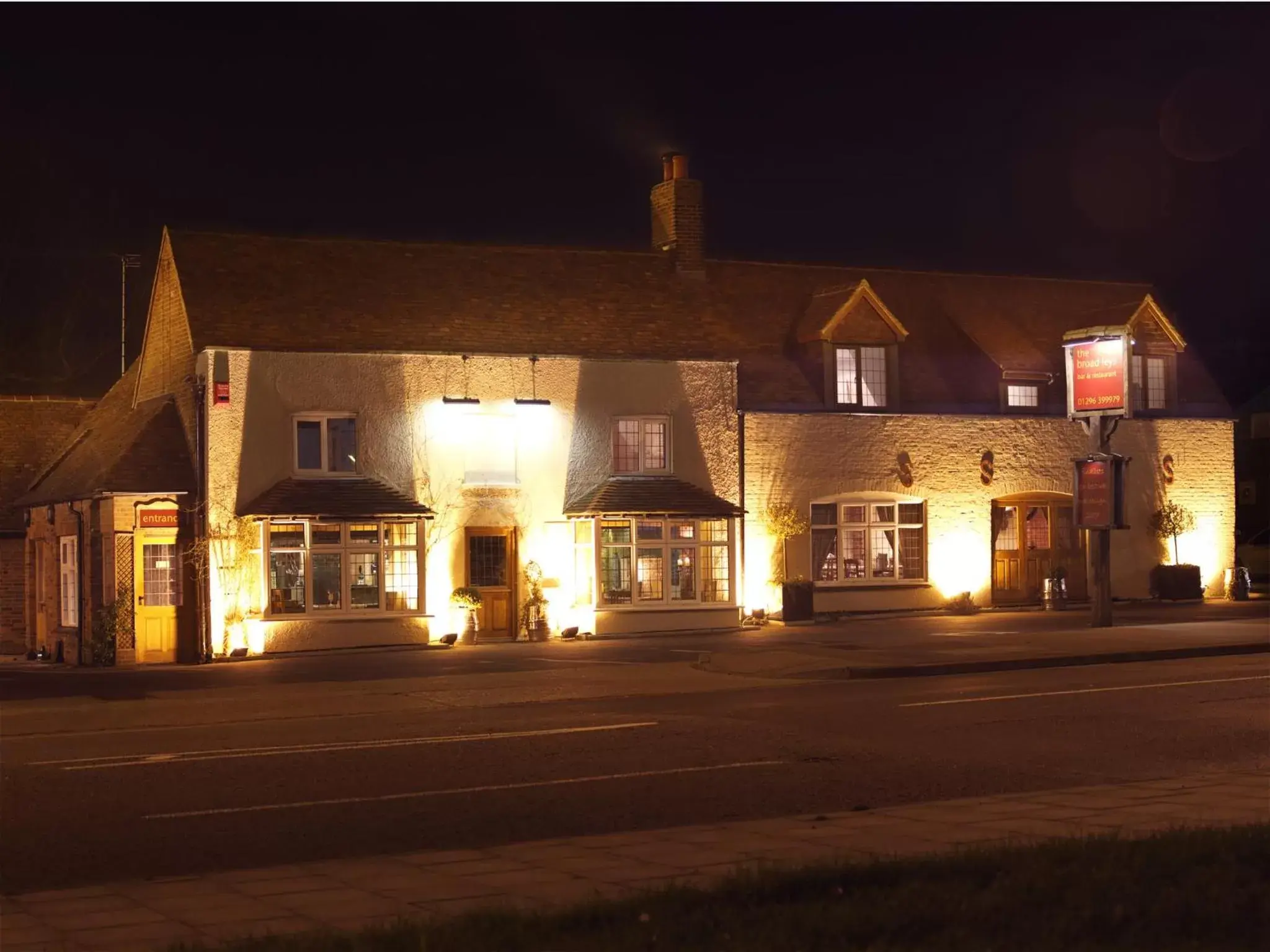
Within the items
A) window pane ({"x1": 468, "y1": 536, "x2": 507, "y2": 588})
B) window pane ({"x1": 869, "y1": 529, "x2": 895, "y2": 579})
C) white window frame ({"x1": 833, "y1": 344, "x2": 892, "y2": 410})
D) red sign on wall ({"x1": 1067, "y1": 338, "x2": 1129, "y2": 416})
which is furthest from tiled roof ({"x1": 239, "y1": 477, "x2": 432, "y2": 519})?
red sign on wall ({"x1": 1067, "y1": 338, "x2": 1129, "y2": 416})

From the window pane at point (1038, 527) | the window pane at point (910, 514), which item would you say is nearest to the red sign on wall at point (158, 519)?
the window pane at point (910, 514)

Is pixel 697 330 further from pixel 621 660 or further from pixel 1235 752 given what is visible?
pixel 1235 752

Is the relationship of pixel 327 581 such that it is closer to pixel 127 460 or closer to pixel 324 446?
pixel 324 446

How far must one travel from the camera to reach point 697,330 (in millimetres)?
36969

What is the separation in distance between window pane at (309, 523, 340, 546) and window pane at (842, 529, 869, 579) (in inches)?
445

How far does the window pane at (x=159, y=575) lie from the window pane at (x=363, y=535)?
329cm

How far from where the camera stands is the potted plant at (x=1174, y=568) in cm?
3994

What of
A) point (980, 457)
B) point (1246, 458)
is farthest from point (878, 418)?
point (1246, 458)

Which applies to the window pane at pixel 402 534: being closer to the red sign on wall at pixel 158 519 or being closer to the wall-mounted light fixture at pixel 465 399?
the wall-mounted light fixture at pixel 465 399

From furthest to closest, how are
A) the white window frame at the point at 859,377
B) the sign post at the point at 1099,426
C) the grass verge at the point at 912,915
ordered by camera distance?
1. the white window frame at the point at 859,377
2. the sign post at the point at 1099,426
3. the grass verge at the point at 912,915

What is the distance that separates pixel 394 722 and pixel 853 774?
260 inches

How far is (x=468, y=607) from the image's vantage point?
1299 inches

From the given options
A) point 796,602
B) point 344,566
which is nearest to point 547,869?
point 344,566

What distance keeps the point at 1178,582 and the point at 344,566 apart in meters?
19.8
